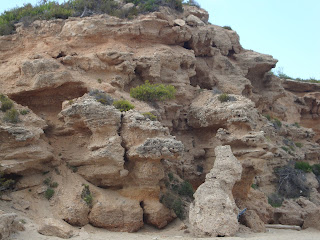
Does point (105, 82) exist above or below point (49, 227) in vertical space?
above

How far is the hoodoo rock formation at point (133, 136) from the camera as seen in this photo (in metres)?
14.0

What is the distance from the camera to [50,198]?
14.2 meters

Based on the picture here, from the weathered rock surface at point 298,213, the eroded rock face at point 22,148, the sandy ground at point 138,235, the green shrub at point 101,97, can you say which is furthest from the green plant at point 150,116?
the weathered rock surface at point 298,213

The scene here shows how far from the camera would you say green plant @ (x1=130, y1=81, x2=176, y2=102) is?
18688 millimetres

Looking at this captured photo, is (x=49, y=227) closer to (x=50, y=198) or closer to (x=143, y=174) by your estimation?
(x=50, y=198)

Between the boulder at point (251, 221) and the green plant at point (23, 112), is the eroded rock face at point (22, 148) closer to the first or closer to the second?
the green plant at point (23, 112)

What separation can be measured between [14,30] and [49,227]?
12672 mm

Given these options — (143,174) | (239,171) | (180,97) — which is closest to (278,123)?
(180,97)

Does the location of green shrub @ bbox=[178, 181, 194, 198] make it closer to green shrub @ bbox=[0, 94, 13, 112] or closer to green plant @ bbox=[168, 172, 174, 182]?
green plant @ bbox=[168, 172, 174, 182]

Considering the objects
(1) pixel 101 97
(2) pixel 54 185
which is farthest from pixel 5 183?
(1) pixel 101 97

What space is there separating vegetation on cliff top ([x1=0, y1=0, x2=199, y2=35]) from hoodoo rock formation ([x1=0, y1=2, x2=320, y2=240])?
0.94 m

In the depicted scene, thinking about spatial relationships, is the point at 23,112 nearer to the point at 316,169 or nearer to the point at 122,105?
the point at 122,105

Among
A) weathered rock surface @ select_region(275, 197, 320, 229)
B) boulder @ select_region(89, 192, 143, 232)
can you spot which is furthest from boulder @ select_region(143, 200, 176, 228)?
weathered rock surface @ select_region(275, 197, 320, 229)

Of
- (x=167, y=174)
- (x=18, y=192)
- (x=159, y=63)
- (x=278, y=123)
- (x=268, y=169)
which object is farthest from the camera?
(x=278, y=123)
